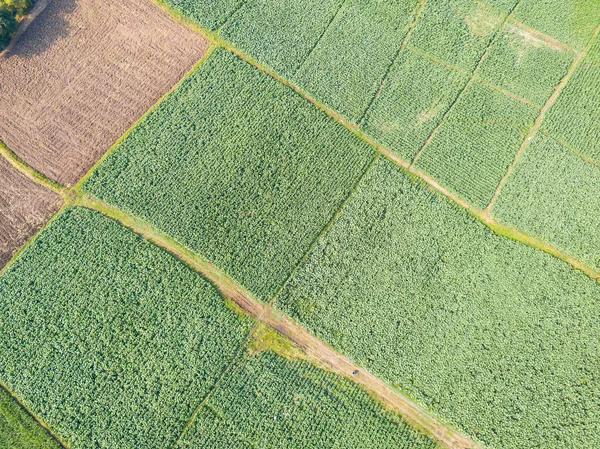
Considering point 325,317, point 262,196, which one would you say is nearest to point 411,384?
point 325,317

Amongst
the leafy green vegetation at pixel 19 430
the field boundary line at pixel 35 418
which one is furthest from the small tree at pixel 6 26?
the leafy green vegetation at pixel 19 430

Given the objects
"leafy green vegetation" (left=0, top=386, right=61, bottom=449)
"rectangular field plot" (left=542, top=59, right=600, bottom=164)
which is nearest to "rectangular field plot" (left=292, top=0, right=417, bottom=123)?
"rectangular field plot" (left=542, top=59, right=600, bottom=164)

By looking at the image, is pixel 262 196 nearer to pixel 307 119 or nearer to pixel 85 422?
pixel 307 119

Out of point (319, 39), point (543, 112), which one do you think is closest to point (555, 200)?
point (543, 112)

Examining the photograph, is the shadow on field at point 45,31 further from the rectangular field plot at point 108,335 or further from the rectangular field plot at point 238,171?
the rectangular field plot at point 108,335

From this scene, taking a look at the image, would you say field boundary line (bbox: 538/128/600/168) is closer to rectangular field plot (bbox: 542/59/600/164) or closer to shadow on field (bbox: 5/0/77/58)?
rectangular field plot (bbox: 542/59/600/164)
